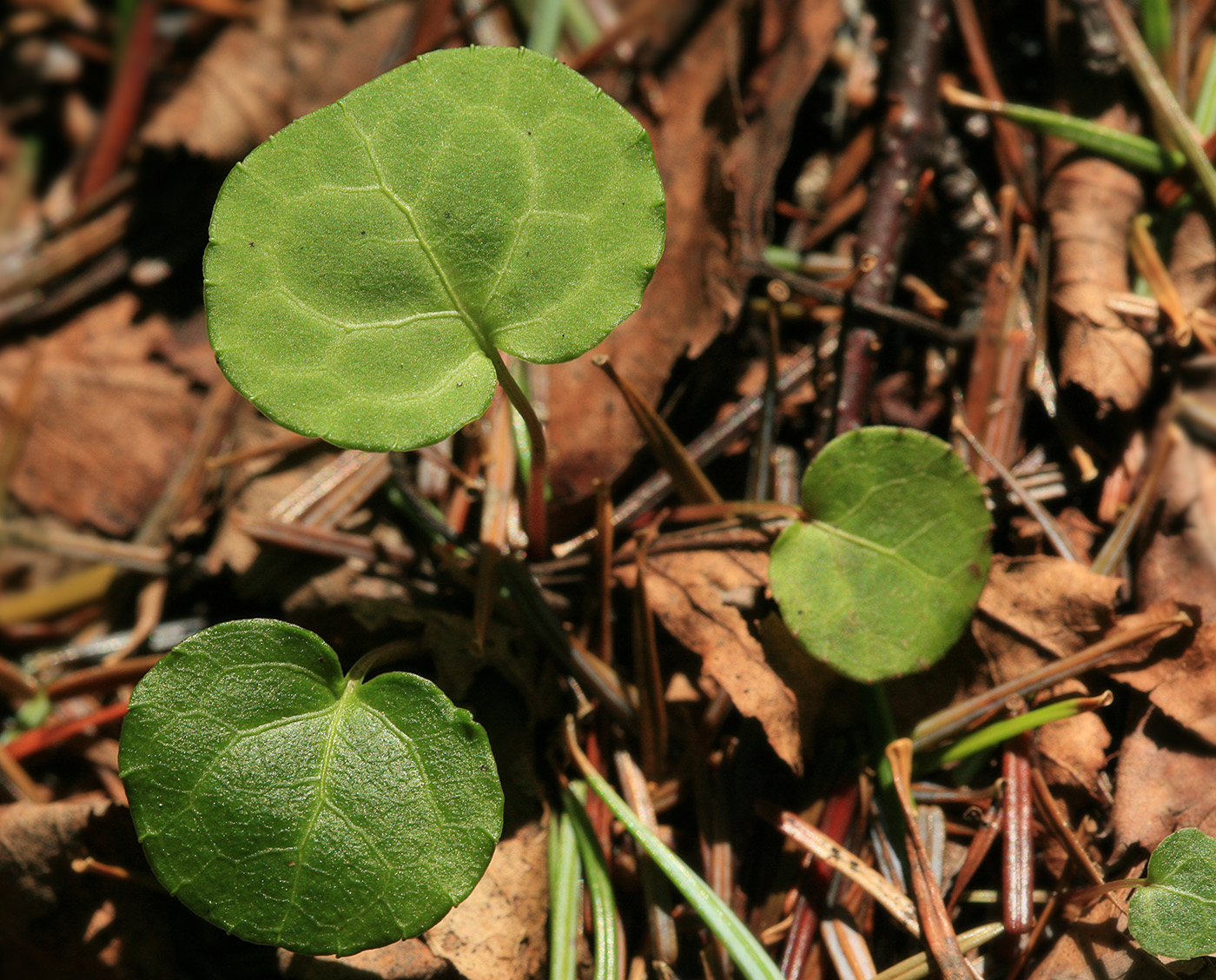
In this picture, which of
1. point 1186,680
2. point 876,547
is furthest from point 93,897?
point 1186,680

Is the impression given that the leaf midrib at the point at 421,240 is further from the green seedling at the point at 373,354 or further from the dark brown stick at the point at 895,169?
the dark brown stick at the point at 895,169

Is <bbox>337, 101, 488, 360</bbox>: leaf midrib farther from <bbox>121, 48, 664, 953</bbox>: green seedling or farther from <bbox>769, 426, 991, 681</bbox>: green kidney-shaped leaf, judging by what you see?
<bbox>769, 426, 991, 681</bbox>: green kidney-shaped leaf

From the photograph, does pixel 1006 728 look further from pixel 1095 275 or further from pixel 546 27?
pixel 546 27

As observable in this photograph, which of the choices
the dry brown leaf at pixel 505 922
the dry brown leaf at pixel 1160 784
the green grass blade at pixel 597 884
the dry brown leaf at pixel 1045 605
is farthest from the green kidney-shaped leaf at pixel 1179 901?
the dry brown leaf at pixel 505 922

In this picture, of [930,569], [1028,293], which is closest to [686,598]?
[930,569]

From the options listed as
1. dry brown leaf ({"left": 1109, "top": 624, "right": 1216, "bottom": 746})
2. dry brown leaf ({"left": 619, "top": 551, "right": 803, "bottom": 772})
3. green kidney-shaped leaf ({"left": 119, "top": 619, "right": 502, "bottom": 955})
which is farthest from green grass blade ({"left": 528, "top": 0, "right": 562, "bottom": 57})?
dry brown leaf ({"left": 1109, "top": 624, "right": 1216, "bottom": 746})

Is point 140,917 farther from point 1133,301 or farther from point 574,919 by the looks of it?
point 1133,301
